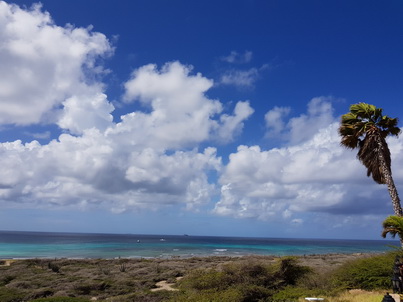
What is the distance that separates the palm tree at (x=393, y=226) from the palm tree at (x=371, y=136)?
144 inches

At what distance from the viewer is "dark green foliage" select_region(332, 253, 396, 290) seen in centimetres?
1664

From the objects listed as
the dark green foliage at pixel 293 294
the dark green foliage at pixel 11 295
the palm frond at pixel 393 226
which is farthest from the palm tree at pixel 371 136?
the dark green foliage at pixel 11 295

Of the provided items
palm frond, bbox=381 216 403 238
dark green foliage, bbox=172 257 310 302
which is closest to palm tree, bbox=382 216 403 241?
palm frond, bbox=381 216 403 238

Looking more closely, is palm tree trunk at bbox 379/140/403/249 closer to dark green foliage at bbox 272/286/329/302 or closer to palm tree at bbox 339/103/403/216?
palm tree at bbox 339/103/403/216

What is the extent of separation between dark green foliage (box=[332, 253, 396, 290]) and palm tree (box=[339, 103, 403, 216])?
4.23 m

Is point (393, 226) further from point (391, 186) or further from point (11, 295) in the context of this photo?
point (11, 295)

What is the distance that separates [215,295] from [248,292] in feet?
6.72

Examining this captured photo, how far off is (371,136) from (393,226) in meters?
6.46

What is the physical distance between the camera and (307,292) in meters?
16.5

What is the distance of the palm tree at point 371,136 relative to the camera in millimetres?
18625

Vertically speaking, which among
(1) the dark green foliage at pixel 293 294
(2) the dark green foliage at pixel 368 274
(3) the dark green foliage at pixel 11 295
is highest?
(2) the dark green foliage at pixel 368 274

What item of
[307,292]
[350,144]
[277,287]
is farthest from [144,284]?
[350,144]

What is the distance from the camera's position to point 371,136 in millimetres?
19141

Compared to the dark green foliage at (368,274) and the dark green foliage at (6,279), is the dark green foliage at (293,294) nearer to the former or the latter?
the dark green foliage at (368,274)
